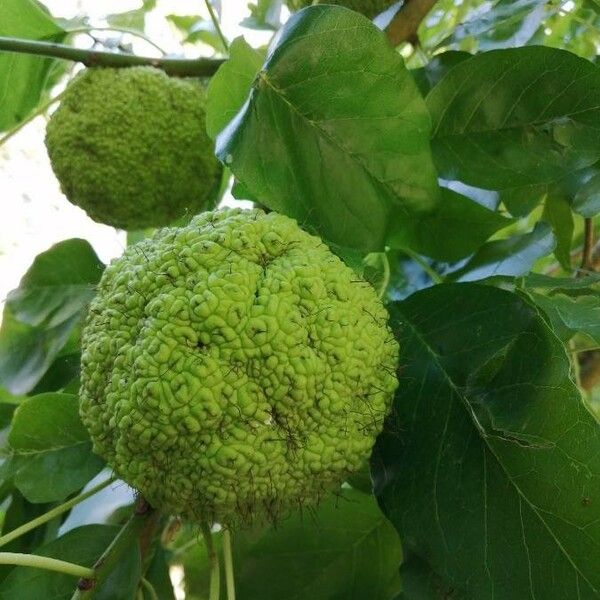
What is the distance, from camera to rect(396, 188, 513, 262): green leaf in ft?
2.67

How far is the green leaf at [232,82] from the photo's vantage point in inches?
28.7

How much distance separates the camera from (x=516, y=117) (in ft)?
2.62

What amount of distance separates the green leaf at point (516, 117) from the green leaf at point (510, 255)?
0.08 m

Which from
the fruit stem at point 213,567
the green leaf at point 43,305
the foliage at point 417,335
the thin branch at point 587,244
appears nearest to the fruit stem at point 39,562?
the foliage at point 417,335

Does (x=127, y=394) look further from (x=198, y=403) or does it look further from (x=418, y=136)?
(x=418, y=136)

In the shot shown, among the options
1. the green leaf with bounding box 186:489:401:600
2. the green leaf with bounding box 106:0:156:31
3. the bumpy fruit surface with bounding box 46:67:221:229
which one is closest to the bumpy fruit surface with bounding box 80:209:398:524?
the green leaf with bounding box 186:489:401:600

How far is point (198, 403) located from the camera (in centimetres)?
58

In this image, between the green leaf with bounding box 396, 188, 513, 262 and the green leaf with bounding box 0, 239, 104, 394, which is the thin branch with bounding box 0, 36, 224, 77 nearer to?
the green leaf with bounding box 0, 239, 104, 394

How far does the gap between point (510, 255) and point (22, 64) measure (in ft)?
2.33

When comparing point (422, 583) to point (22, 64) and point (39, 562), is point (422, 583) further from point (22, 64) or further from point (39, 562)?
point (22, 64)

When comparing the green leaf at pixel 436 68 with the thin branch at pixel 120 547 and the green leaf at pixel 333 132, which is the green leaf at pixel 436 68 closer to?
the green leaf at pixel 333 132

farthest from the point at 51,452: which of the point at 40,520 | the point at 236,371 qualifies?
the point at 236,371

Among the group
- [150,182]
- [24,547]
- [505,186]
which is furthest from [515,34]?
[24,547]

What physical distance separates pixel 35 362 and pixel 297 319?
0.52 m
